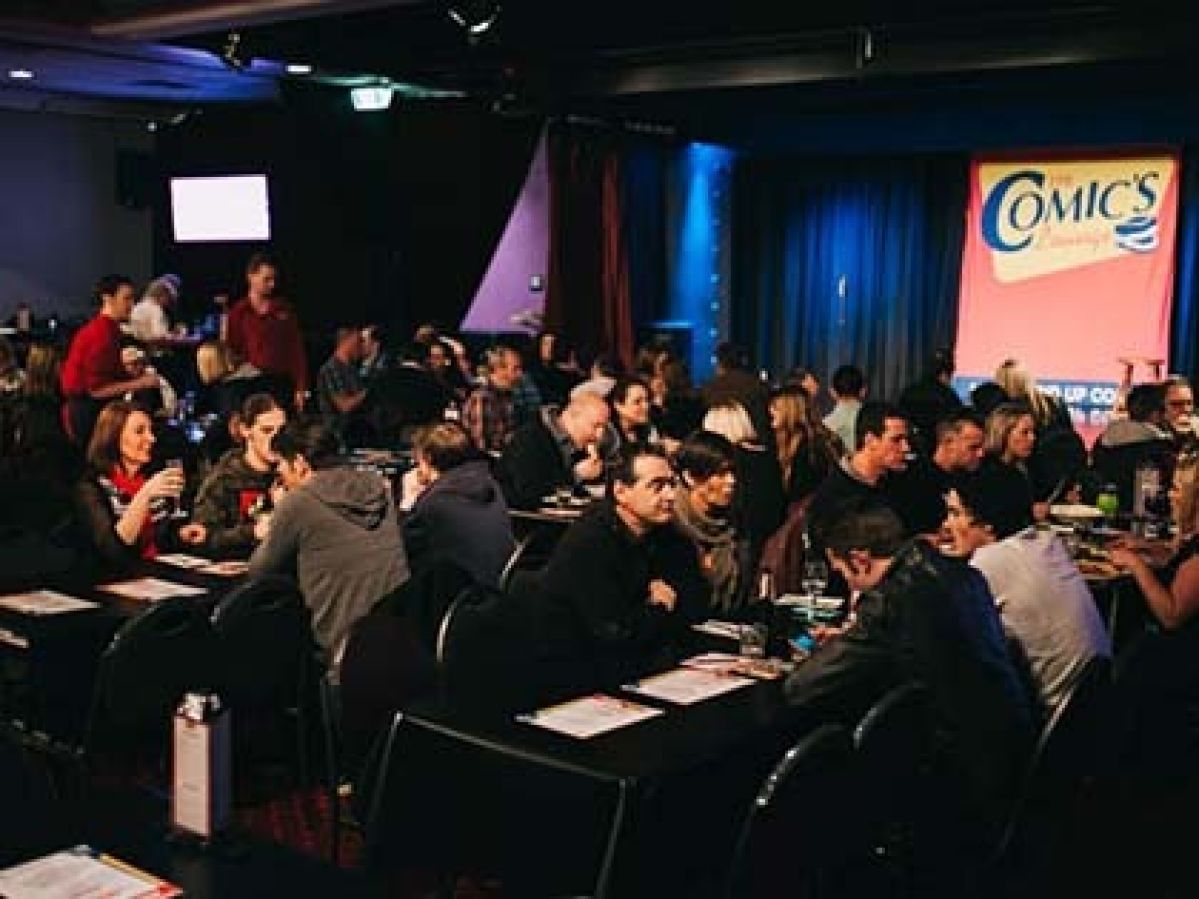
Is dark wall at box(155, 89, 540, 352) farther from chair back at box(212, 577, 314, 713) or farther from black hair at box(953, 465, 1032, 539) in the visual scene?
black hair at box(953, 465, 1032, 539)

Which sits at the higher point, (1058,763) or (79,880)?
(79,880)

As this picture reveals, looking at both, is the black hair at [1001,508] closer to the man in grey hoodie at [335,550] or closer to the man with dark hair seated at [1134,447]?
the man in grey hoodie at [335,550]

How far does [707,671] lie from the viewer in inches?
151

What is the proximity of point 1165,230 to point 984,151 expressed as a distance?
5.36ft

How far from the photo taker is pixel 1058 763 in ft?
11.2

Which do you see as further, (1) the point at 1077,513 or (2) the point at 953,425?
(2) the point at 953,425

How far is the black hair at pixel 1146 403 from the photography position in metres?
7.75

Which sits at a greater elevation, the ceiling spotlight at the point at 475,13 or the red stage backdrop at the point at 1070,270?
the ceiling spotlight at the point at 475,13

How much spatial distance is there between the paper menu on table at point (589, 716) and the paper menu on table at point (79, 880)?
1174mm

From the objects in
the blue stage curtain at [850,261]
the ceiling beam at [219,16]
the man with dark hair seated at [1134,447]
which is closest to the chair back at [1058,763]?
the man with dark hair seated at [1134,447]

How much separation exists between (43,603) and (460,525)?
1391 millimetres

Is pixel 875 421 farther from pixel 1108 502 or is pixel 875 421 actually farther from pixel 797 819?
pixel 797 819

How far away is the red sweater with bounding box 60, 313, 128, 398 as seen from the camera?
8.12 meters

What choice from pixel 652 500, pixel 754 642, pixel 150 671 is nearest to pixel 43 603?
pixel 150 671
